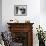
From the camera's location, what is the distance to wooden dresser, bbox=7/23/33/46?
5586mm

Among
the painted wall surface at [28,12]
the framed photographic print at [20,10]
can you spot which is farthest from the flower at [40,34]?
the framed photographic print at [20,10]

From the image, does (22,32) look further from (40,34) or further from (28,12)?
(28,12)

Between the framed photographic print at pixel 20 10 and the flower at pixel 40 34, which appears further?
the framed photographic print at pixel 20 10

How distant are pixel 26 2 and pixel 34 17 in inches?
27.1

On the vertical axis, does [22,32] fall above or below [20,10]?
below

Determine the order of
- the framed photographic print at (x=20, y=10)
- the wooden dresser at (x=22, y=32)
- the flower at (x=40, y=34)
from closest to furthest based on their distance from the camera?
the flower at (x=40, y=34) < the wooden dresser at (x=22, y=32) < the framed photographic print at (x=20, y=10)

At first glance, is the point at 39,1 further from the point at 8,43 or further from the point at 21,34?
the point at 8,43

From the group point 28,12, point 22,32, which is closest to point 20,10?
point 28,12

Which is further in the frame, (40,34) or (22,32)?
(22,32)

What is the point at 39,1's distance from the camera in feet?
19.0

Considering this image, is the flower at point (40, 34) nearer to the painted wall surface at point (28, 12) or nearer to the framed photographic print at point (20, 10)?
the painted wall surface at point (28, 12)

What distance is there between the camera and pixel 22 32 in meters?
5.66

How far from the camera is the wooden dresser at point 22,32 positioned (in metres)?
5.59

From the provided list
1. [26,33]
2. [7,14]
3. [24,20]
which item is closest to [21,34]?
[26,33]
